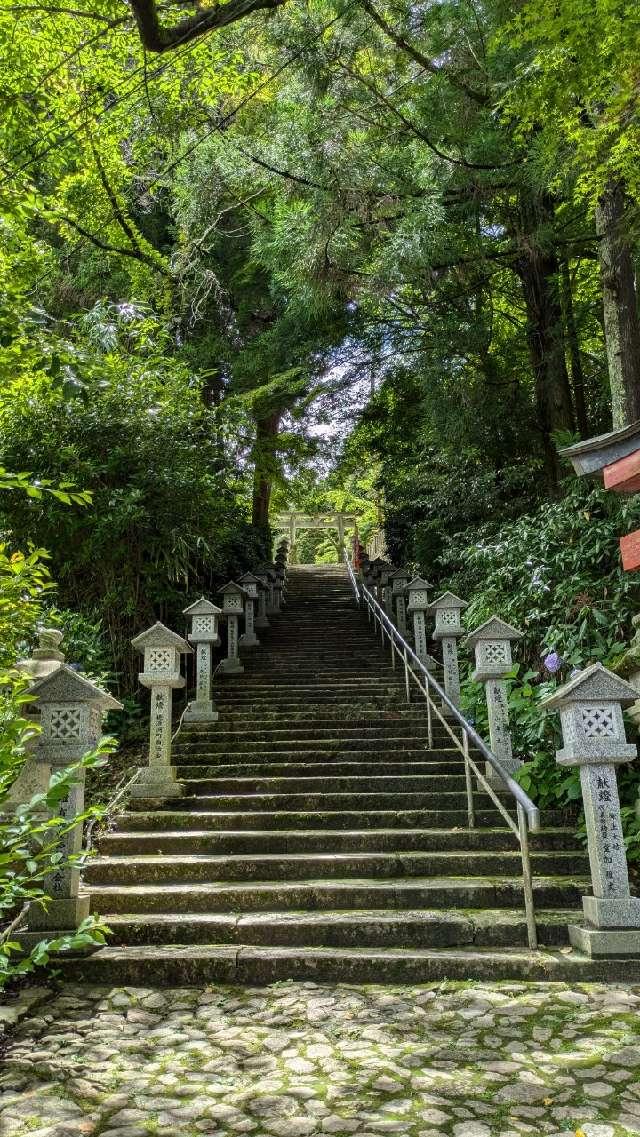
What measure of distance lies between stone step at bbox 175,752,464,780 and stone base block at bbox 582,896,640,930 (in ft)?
8.20

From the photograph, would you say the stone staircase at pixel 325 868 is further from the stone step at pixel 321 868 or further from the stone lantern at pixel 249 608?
the stone lantern at pixel 249 608

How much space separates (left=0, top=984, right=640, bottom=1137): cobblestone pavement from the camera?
2398 mm

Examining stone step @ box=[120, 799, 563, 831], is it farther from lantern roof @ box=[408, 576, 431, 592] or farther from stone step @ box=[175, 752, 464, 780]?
lantern roof @ box=[408, 576, 431, 592]

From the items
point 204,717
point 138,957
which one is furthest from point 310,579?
point 138,957

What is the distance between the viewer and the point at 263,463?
12133 millimetres

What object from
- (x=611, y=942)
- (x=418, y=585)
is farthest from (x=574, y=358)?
(x=611, y=942)

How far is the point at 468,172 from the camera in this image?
7.43 metres

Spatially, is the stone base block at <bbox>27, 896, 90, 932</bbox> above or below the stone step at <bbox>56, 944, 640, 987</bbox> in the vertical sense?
above

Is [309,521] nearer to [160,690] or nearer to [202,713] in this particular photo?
[202,713]

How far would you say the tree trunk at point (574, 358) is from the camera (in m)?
9.09

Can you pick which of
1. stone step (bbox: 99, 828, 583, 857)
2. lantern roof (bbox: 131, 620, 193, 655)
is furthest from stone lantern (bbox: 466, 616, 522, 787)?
lantern roof (bbox: 131, 620, 193, 655)

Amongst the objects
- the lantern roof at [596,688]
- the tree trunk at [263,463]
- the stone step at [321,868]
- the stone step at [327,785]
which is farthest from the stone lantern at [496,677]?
the tree trunk at [263,463]

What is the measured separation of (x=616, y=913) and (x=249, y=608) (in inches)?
320

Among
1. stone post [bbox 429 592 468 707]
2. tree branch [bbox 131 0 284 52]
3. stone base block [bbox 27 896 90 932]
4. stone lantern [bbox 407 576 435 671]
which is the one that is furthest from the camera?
stone lantern [bbox 407 576 435 671]
